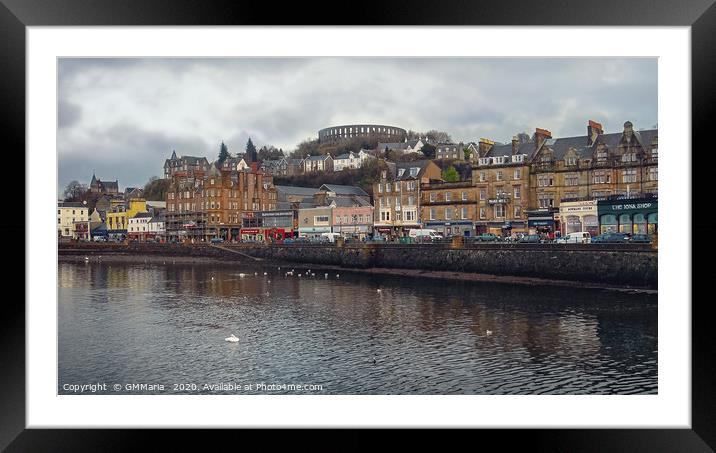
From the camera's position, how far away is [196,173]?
1092cm

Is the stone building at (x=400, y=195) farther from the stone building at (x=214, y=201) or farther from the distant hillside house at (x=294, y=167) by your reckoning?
the stone building at (x=214, y=201)

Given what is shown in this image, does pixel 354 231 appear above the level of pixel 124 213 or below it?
below

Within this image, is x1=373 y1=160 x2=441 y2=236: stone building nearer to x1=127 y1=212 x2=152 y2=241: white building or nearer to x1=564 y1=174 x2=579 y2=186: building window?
x1=564 y1=174 x2=579 y2=186: building window

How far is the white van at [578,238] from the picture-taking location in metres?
11.7

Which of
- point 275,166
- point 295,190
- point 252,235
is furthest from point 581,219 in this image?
point 252,235

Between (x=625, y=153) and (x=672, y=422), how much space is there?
6401 mm

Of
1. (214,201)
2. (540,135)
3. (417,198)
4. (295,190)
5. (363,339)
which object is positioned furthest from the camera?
(417,198)

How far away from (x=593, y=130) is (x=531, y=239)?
3981 mm

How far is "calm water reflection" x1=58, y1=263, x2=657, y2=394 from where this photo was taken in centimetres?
656

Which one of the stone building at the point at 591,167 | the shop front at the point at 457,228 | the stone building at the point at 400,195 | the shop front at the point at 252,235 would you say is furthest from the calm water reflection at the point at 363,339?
the stone building at the point at 400,195

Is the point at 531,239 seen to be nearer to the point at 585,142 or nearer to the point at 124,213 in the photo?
the point at 585,142
